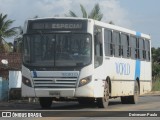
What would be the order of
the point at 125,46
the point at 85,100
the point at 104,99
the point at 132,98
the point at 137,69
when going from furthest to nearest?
1. the point at 137,69
2. the point at 132,98
3. the point at 125,46
4. the point at 85,100
5. the point at 104,99

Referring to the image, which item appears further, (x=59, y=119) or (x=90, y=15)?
(x=90, y=15)

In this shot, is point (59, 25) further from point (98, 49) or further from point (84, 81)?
point (84, 81)

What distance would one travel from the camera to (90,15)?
174 feet

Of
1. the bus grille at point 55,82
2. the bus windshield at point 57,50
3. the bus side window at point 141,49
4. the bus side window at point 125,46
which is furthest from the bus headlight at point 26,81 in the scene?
the bus side window at point 141,49

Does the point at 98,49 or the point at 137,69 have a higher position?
the point at 98,49

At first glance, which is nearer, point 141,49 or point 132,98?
point 132,98

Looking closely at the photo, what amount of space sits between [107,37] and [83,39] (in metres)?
2.29

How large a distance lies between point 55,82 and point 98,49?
222cm

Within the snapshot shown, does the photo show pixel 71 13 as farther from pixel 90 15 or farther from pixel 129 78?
pixel 129 78

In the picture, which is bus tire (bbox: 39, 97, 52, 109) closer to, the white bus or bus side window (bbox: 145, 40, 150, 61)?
the white bus

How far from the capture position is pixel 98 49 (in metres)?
23.9

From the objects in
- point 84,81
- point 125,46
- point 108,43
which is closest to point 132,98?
point 125,46

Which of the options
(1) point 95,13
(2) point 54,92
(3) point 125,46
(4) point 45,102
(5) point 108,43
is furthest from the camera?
(1) point 95,13

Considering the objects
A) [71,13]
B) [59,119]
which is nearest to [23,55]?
[59,119]
